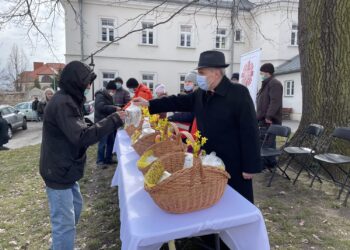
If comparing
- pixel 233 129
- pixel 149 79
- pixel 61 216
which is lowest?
pixel 61 216

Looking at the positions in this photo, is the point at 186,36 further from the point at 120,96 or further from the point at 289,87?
the point at 120,96

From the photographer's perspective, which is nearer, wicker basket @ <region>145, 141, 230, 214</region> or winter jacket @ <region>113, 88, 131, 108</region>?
wicker basket @ <region>145, 141, 230, 214</region>

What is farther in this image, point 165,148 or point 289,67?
point 289,67

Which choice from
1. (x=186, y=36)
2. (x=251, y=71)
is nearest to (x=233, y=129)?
(x=251, y=71)

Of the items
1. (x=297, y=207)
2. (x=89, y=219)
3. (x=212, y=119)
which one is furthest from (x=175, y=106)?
(x=297, y=207)

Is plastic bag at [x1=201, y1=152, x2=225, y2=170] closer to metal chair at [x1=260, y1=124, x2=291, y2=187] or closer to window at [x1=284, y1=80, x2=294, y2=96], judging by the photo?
metal chair at [x1=260, y1=124, x2=291, y2=187]

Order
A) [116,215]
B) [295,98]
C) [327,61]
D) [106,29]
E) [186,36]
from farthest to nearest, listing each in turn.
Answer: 1. [186,36]
2. [106,29]
3. [295,98]
4. [327,61]
5. [116,215]

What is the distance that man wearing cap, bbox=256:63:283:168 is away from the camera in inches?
213

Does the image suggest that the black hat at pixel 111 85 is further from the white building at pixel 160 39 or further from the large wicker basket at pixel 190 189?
the white building at pixel 160 39

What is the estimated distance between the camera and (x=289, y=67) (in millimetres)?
19469

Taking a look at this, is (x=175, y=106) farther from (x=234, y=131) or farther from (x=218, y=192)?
(x=218, y=192)

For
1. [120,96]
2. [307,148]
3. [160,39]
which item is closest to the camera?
[307,148]

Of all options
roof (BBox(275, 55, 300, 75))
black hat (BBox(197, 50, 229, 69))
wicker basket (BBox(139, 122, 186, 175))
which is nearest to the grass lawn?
wicker basket (BBox(139, 122, 186, 175))

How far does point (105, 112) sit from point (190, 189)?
14.5 ft
